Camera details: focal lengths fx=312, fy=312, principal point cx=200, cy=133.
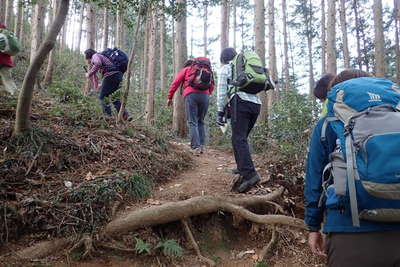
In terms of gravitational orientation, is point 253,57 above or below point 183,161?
above

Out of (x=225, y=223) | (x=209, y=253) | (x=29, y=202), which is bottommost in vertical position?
(x=209, y=253)

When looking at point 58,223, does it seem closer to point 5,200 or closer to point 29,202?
point 29,202

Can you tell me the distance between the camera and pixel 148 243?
3.33 meters

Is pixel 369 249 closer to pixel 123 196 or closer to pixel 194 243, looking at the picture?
pixel 194 243

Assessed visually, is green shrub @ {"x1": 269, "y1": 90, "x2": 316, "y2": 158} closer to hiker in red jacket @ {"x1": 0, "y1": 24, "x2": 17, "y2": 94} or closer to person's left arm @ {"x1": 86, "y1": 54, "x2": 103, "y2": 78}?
person's left arm @ {"x1": 86, "y1": 54, "x2": 103, "y2": 78}

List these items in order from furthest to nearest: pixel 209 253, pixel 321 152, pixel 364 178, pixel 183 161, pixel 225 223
Answer: pixel 183 161
pixel 225 223
pixel 209 253
pixel 321 152
pixel 364 178

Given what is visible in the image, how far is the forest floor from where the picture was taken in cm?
314

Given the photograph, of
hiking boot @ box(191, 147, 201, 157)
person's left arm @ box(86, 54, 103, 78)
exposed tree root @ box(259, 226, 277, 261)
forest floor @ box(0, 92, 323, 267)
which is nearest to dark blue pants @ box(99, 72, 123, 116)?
person's left arm @ box(86, 54, 103, 78)

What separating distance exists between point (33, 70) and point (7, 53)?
8.07 ft

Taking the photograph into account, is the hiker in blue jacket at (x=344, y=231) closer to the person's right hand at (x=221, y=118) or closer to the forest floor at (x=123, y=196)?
the forest floor at (x=123, y=196)

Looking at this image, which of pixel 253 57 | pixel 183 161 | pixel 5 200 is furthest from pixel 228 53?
pixel 5 200

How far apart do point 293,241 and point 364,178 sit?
2.52 meters

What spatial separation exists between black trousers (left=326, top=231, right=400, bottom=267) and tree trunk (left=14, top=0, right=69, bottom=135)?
3.65 m

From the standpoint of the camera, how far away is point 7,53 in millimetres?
5672
